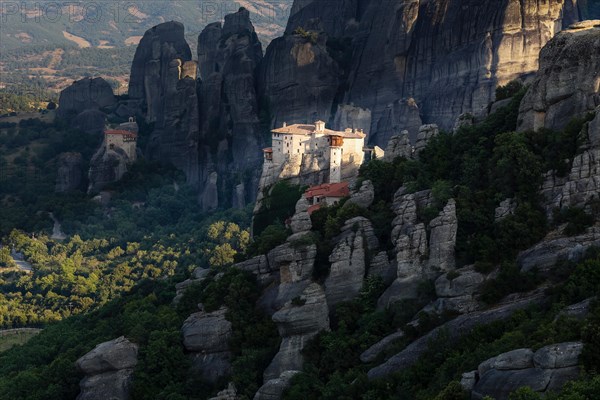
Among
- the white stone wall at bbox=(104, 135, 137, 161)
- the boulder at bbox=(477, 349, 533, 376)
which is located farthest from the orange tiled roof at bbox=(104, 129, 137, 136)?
the boulder at bbox=(477, 349, 533, 376)

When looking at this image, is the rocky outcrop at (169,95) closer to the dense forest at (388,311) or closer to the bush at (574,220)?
the dense forest at (388,311)

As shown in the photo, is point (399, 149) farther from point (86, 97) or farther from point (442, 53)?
point (86, 97)

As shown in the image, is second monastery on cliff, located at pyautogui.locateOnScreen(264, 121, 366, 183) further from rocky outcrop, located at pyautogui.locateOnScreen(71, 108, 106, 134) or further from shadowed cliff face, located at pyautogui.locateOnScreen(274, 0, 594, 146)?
rocky outcrop, located at pyautogui.locateOnScreen(71, 108, 106, 134)

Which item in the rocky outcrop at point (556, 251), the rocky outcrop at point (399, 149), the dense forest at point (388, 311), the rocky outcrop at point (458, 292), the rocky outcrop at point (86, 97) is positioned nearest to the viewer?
the dense forest at point (388, 311)

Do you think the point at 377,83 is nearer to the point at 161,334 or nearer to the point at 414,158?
the point at 414,158

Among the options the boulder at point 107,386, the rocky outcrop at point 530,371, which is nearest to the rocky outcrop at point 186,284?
the boulder at point 107,386

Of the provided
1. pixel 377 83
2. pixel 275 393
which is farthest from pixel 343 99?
pixel 275 393

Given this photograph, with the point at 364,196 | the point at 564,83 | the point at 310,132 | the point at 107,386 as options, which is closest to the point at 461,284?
the point at 564,83
